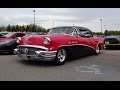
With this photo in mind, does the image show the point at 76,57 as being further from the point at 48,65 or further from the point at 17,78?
the point at 17,78

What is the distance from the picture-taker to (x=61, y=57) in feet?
29.3

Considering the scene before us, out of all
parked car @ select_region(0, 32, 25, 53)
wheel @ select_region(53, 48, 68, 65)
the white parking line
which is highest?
parked car @ select_region(0, 32, 25, 53)

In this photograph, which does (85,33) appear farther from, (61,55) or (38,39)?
(38,39)

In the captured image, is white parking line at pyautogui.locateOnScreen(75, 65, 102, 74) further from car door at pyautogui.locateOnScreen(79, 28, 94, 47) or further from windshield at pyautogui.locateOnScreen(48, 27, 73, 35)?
windshield at pyautogui.locateOnScreen(48, 27, 73, 35)

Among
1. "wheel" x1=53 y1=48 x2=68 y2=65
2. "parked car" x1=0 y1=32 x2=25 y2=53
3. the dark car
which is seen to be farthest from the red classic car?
the dark car

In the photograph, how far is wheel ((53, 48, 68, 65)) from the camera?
28.4ft

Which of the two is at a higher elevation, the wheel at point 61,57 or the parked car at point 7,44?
the parked car at point 7,44

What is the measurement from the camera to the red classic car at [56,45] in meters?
8.34

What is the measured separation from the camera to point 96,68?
8359mm

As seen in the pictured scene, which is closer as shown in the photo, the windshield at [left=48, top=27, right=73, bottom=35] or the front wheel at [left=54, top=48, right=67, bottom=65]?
the front wheel at [left=54, top=48, right=67, bottom=65]

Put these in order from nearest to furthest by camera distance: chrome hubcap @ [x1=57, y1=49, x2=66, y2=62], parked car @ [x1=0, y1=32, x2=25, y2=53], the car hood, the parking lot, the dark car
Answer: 1. the parking lot
2. the car hood
3. chrome hubcap @ [x1=57, y1=49, x2=66, y2=62]
4. parked car @ [x1=0, y1=32, x2=25, y2=53]
5. the dark car

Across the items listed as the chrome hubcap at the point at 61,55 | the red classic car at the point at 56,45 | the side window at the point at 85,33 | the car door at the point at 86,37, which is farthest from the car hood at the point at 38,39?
the side window at the point at 85,33

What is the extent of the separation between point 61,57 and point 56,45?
24.5 inches

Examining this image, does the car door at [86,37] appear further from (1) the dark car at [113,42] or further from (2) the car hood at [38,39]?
(1) the dark car at [113,42]
